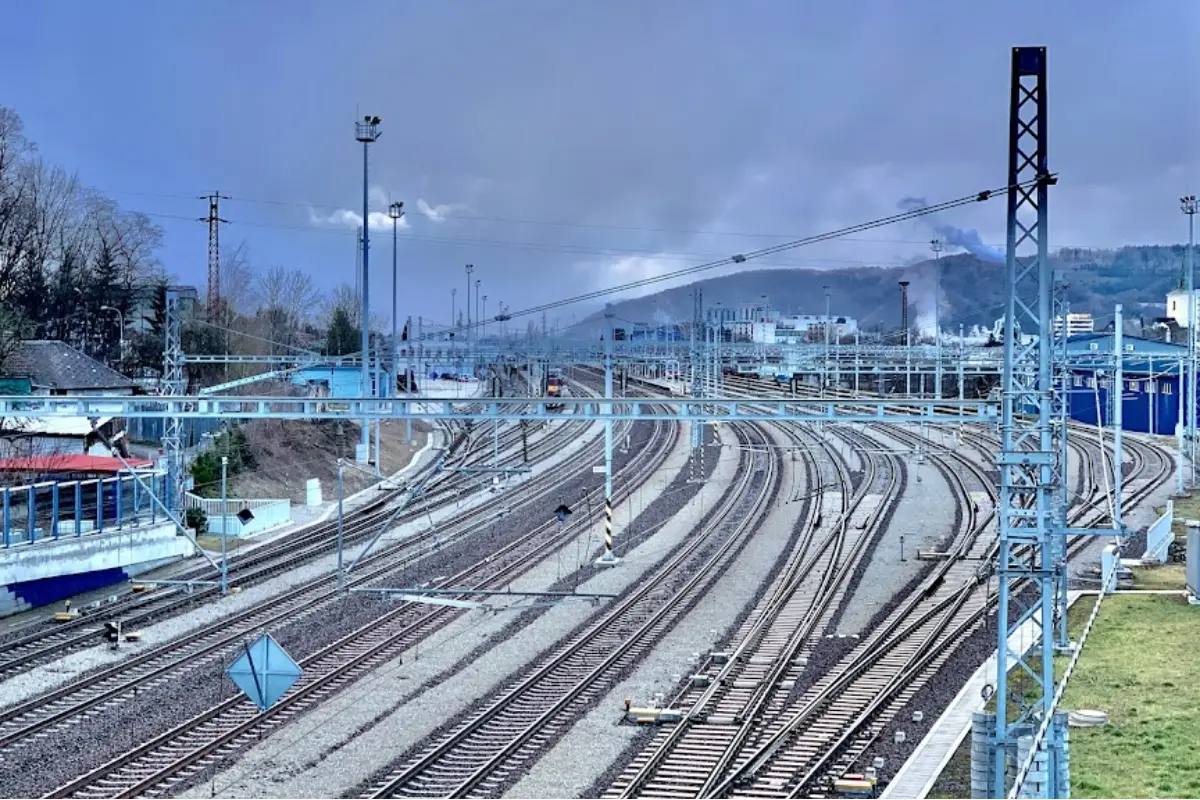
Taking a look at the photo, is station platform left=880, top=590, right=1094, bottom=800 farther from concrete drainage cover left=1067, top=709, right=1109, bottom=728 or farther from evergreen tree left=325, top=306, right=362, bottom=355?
evergreen tree left=325, top=306, right=362, bottom=355

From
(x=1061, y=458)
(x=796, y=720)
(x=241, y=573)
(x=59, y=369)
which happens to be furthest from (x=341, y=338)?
(x=1061, y=458)

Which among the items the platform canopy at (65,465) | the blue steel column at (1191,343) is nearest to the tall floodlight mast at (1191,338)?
the blue steel column at (1191,343)

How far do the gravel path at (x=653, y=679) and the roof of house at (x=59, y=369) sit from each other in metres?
15.5

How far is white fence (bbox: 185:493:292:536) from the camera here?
76.2ft

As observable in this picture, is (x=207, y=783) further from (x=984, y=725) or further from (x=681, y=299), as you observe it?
(x=681, y=299)

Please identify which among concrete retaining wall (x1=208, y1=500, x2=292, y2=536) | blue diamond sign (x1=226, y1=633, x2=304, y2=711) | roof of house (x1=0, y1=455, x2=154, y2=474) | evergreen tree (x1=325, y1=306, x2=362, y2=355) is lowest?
concrete retaining wall (x1=208, y1=500, x2=292, y2=536)

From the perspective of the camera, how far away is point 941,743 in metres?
11.4

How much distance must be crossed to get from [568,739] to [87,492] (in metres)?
11.3

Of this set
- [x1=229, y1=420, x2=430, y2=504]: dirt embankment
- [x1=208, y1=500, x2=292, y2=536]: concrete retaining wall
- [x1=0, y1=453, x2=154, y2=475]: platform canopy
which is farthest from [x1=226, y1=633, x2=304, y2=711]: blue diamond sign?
[x1=229, y1=420, x2=430, y2=504]: dirt embankment

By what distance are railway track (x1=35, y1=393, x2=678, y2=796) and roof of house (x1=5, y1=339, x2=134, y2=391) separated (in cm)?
1230

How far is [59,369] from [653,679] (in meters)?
19.7

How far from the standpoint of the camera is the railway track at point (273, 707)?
10.5 meters

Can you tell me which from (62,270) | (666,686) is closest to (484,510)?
(666,686)

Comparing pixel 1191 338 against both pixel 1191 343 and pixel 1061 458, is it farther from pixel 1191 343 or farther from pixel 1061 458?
pixel 1061 458
